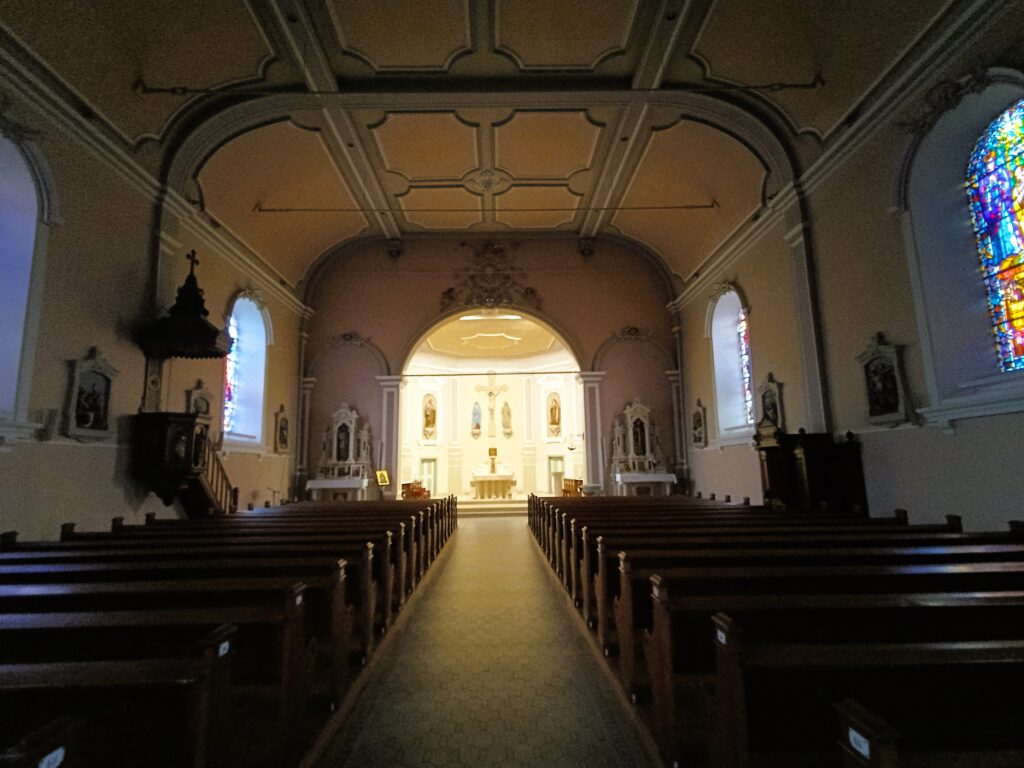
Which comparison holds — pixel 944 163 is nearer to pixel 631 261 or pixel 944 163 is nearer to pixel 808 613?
pixel 808 613

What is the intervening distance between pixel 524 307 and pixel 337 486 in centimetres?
512

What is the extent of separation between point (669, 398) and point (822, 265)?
5.07m

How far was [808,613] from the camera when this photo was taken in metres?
1.75

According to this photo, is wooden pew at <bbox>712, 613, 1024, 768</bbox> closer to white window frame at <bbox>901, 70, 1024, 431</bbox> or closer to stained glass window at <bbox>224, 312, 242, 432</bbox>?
white window frame at <bbox>901, 70, 1024, 431</bbox>

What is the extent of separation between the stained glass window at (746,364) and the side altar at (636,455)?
2.24m

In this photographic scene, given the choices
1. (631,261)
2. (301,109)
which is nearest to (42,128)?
(301,109)

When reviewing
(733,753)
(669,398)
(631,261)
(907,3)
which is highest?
(631,261)

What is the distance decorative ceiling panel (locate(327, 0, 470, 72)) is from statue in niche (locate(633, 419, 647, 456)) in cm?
716

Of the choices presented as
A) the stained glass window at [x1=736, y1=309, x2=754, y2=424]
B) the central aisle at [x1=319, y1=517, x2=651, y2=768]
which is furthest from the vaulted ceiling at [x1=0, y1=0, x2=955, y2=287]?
the central aisle at [x1=319, y1=517, x2=651, y2=768]

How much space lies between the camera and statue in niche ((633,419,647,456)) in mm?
10516

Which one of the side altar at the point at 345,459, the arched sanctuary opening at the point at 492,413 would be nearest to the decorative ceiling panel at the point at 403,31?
the side altar at the point at 345,459

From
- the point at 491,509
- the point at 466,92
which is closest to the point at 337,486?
the point at 491,509

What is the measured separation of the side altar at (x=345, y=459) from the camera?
10133 millimetres

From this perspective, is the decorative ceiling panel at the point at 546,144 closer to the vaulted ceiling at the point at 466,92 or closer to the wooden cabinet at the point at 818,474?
the vaulted ceiling at the point at 466,92
